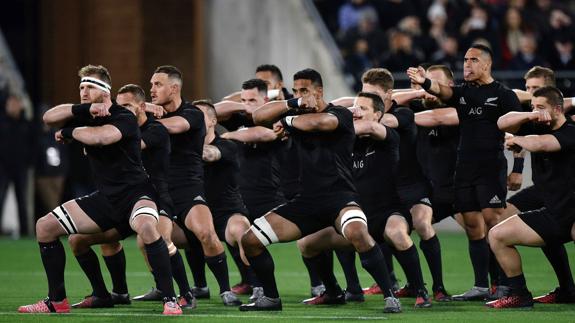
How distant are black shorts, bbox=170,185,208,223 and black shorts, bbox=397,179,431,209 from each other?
188cm

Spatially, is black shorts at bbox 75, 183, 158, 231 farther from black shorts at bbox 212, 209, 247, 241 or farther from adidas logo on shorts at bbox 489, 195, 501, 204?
adidas logo on shorts at bbox 489, 195, 501, 204

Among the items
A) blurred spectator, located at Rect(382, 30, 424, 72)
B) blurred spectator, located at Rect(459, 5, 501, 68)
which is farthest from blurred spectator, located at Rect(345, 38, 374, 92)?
blurred spectator, located at Rect(459, 5, 501, 68)

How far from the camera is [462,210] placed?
473 inches

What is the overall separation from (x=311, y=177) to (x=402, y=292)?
2.16 metres

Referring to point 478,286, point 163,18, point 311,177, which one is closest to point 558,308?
point 478,286

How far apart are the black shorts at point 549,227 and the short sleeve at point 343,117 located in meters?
1.71

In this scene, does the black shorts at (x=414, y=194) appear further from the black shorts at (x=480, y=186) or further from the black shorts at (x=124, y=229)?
the black shorts at (x=124, y=229)

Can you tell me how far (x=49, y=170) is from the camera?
67.4 feet

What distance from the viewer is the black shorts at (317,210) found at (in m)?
10.5

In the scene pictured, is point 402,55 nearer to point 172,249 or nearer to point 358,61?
point 358,61

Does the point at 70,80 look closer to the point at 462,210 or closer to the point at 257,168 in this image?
the point at 257,168

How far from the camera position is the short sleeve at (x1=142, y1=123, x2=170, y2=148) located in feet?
36.8

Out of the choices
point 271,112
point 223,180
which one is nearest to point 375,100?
point 271,112

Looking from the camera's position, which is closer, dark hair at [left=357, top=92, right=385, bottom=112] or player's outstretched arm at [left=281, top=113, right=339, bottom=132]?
player's outstretched arm at [left=281, top=113, right=339, bottom=132]
